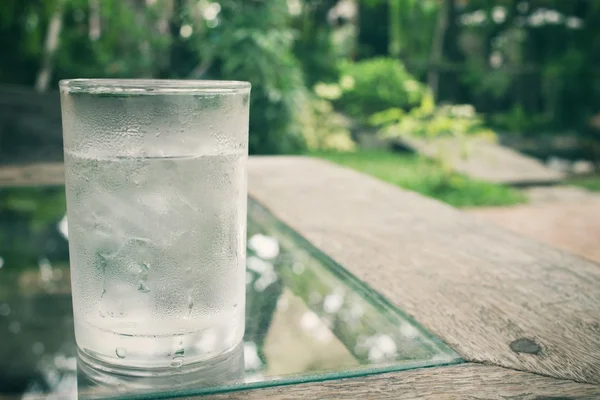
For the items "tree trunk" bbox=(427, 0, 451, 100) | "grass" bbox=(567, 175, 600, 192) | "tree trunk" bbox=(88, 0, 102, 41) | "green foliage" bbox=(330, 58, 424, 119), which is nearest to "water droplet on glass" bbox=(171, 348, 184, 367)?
"tree trunk" bbox=(88, 0, 102, 41)

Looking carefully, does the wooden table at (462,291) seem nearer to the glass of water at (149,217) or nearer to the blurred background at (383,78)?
the glass of water at (149,217)

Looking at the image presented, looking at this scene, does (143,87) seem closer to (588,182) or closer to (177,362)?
(177,362)

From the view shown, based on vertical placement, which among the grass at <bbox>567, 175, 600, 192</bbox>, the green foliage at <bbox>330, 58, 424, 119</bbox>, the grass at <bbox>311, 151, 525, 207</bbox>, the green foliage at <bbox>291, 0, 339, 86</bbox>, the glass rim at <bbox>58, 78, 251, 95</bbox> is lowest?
the grass at <bbox>567, 175, 600, 192</bbox>

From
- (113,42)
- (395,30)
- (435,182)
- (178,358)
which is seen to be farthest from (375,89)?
(178,358)

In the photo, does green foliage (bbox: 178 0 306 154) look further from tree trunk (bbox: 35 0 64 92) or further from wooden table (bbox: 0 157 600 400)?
wooden table (bbox: 0 157 600 400)

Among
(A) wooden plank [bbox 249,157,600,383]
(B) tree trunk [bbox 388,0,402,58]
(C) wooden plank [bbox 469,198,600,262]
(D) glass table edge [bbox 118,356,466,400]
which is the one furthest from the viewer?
(B) tree trunk [bbox 388,0,402,58]

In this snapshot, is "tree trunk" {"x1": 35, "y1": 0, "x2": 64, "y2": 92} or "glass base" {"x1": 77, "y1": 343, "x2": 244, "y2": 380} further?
"tree trunk" {"x1": 35, "y1": 0, "x2": 64, "y2": 92}
